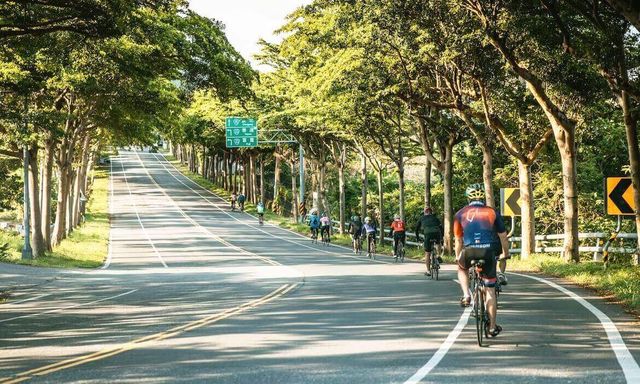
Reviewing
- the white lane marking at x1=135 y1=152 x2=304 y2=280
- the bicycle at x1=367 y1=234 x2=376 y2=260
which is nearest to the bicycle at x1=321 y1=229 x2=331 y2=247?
the white lane marking at x1=135 y1=152 x2=304 y2=280

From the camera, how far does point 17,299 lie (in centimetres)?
1891

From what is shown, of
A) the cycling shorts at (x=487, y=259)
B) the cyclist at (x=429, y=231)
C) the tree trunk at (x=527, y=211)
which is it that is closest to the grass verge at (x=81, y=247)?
the cyclist at (x=429, y=231)

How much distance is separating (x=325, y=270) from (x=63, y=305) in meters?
10.3

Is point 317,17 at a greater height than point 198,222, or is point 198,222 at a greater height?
point 317,17

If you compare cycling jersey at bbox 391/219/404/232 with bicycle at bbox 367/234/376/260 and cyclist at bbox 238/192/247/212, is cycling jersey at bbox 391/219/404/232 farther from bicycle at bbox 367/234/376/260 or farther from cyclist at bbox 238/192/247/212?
cyclist at bbox 238/192/247/212

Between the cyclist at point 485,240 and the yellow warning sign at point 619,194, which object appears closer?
the cyclist at point 485,240

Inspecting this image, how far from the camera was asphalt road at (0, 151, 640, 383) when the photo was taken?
820cm

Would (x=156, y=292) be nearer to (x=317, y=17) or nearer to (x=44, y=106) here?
(x=317, y=17)

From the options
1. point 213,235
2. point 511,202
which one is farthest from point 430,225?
point 213,235

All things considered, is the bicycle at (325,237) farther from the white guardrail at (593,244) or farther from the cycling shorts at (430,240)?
the cycling shorts at (430,240)

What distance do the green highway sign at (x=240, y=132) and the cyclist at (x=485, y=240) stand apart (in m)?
45.0

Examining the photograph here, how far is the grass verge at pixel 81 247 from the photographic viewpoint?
31.4m

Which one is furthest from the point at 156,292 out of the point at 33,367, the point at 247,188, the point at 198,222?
the point at 247,188

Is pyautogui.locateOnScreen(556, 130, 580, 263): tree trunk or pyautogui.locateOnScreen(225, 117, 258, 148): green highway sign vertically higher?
pyautogui.locateOnScreen(225, 117, 258, 148): green highway sign
